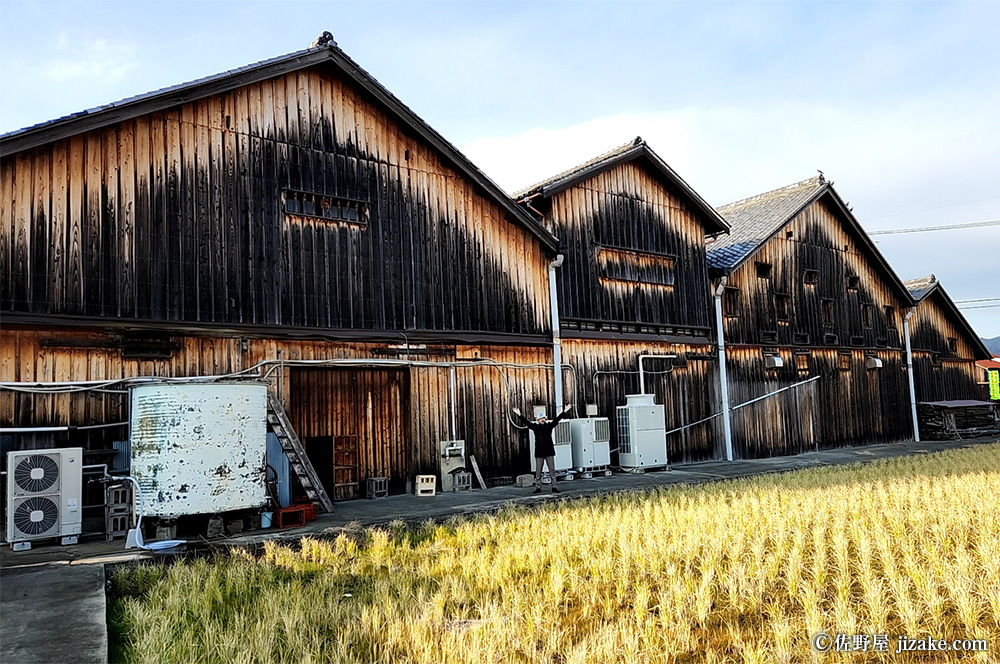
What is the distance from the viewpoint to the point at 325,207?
12.6 metres

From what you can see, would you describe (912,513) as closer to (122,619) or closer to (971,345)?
(122,619)

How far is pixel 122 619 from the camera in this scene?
20.8 ft

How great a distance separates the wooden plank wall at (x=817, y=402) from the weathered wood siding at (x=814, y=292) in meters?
0.53

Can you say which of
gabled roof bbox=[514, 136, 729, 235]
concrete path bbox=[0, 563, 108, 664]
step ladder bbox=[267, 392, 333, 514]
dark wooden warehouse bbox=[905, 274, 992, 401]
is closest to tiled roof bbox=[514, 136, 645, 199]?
gabled roof bbox=[514, 136, 729, 235]

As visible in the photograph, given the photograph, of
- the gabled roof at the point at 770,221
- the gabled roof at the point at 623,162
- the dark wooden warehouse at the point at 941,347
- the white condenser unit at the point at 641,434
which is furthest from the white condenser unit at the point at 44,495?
the dark wooden warehouse at the point at 941,347

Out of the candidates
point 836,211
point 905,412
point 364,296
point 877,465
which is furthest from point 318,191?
point 905,412

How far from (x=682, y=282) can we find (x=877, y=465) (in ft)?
20.1

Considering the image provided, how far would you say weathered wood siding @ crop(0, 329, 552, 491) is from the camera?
9.70 m

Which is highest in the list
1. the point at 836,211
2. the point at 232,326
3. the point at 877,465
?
the point at 836,211

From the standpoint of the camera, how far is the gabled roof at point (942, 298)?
1073 inches

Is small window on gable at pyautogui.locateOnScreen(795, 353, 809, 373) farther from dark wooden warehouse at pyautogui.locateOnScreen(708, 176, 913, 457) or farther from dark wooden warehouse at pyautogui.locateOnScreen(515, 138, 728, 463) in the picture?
dark wooden warehouse at pyautogui.locateOnScreen(515, 138, 728, 463)

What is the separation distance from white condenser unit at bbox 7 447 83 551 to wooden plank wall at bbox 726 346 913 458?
49.8ft

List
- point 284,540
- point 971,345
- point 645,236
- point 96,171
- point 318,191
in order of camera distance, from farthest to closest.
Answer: point 971,345 → point 645,236 → point 318,191 → point 96,171 → point 284,540

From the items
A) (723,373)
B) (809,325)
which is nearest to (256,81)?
(723,373)
